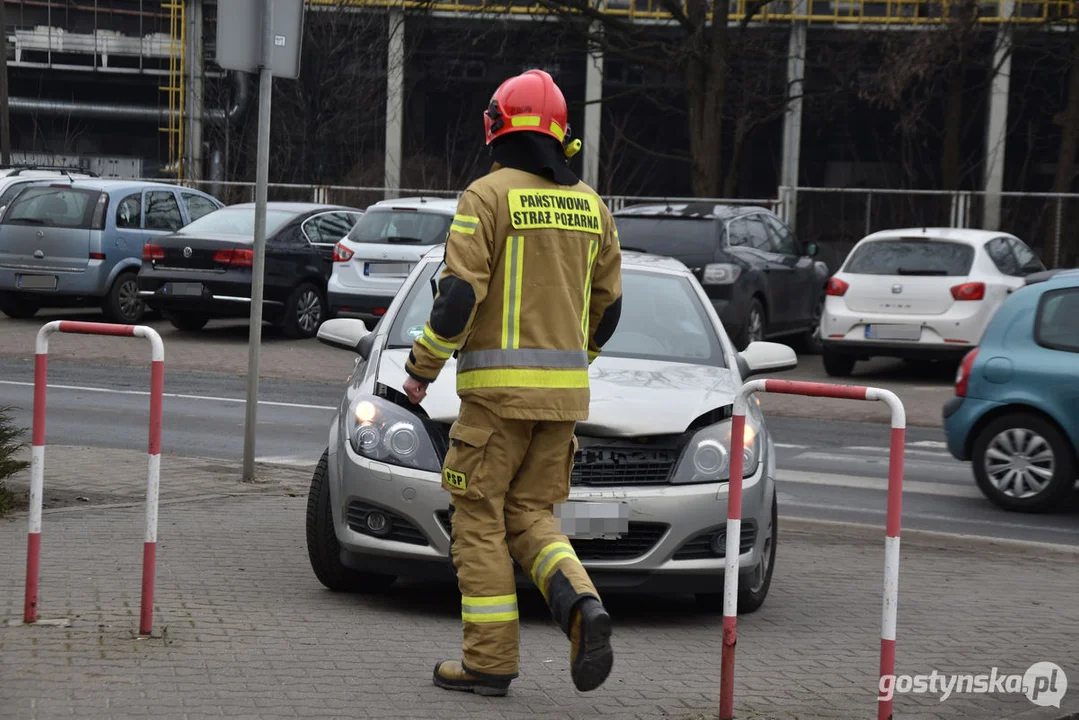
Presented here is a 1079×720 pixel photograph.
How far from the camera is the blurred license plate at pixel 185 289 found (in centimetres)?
1912

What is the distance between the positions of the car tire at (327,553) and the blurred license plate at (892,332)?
11.0m

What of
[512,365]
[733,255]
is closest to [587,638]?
[512,365]

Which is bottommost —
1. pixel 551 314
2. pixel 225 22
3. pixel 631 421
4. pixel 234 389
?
pixel 234 389

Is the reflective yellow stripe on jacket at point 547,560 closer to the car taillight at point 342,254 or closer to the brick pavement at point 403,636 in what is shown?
the brick pavement at point 403,636

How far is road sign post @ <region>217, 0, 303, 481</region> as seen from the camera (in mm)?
9445

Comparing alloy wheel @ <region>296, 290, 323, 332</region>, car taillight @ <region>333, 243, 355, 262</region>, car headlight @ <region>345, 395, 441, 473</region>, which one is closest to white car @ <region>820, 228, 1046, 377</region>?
car taillight @ <region>333, 243, 355, 262</region>

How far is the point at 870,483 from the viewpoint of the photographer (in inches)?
425

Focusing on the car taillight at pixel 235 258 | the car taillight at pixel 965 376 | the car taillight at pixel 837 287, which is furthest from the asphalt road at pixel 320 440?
the car taillight at pixel 837 287

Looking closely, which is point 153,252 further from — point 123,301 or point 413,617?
point 413,617

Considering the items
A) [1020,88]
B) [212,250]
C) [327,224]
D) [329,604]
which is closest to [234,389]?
[212,250]

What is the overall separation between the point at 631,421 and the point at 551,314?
1.34m

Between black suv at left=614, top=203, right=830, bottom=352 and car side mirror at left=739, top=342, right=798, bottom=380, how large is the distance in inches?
360

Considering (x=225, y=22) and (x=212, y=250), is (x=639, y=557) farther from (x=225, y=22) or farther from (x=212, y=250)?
(x=212, y=250)

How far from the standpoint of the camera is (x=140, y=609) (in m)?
5.74
